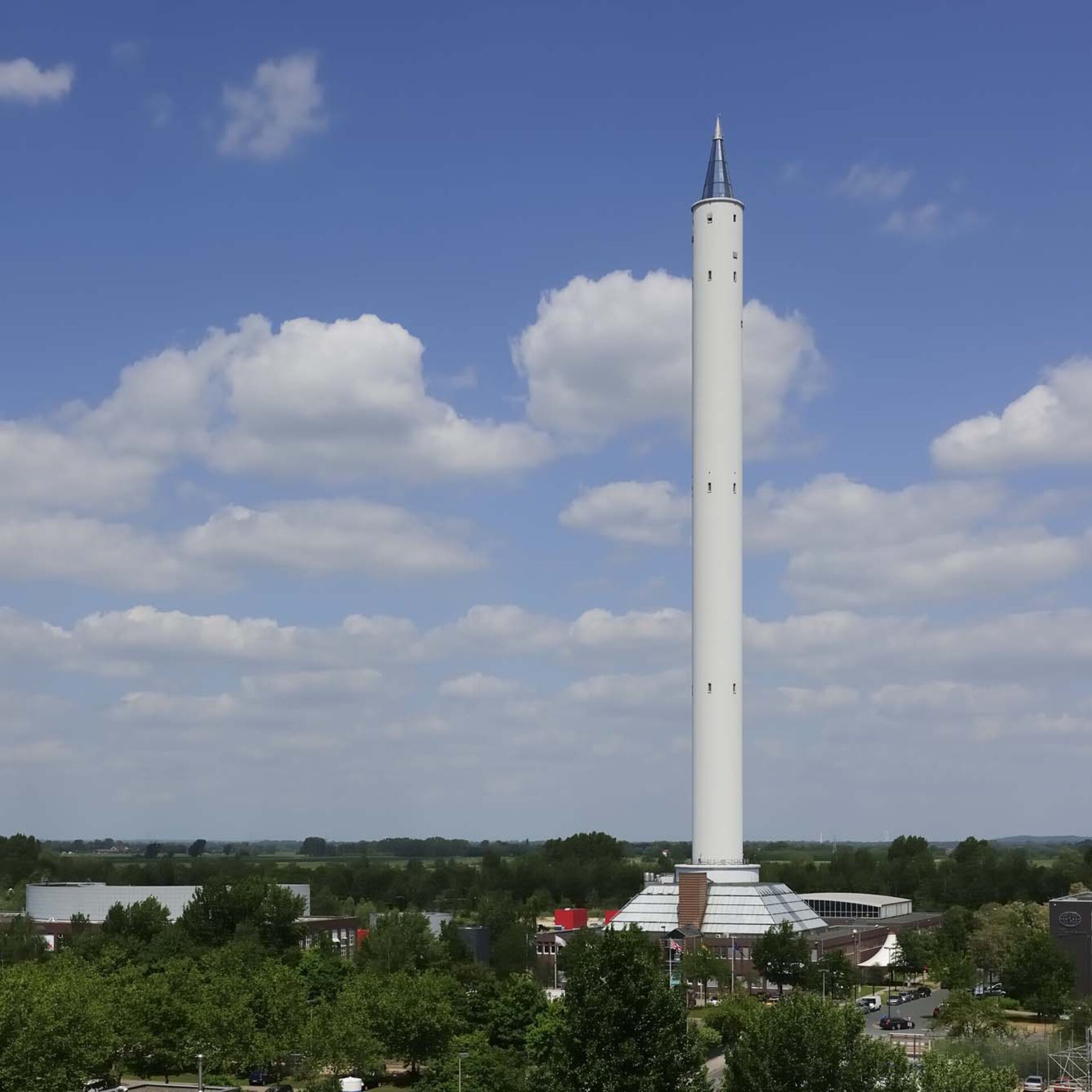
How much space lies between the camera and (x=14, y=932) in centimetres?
12875

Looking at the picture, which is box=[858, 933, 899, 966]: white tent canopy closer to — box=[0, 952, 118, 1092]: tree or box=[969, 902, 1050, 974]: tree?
box=[969, 902, 1050, 974]: tree

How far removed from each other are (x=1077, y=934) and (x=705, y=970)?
2869 centimetres

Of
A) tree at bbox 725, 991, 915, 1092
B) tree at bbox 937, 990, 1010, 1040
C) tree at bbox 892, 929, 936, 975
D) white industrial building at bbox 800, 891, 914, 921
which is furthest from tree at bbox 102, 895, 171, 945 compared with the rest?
tree at bbox 725, 991, 915, 1092

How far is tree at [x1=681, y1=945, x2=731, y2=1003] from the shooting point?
115750 mm

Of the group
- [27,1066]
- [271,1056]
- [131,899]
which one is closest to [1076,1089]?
[271,1056]

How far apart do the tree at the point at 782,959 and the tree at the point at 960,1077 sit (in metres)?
53.9

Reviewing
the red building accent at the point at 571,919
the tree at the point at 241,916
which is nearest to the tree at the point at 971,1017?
the tree at the point at 241,916

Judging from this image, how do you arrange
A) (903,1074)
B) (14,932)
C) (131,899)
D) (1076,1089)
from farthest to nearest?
1. (131,899)
2. (14,932)
3. (1076,1089)
4. (903,1074)

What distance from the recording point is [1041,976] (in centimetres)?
10781

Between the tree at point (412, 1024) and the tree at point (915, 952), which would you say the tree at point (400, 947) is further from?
the tree at point (915, 952)

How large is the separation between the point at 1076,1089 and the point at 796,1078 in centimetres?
2922

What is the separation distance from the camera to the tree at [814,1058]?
56.5 meters

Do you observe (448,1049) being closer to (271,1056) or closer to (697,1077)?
(271,1056)

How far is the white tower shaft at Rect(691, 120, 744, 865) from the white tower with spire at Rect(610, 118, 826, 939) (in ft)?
0.24
